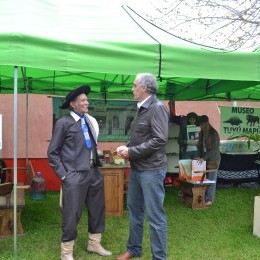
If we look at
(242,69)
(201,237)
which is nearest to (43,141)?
(201,237)

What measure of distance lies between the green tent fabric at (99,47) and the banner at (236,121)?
14.1 feet

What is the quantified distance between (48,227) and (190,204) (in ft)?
8.26

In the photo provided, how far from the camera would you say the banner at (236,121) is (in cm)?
879

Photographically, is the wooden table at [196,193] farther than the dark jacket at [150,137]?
Yes

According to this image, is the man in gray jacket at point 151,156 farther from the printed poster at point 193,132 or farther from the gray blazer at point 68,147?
the printed poster at point 193,132

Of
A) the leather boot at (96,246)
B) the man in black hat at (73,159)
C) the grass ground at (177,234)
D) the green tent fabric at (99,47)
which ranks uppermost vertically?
the green tent fabric at (99,47)

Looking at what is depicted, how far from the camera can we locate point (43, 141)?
823cm

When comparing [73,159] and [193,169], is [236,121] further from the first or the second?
[73,159]

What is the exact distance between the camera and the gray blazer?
11.9 ft

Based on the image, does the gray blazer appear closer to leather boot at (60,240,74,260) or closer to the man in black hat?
the man in black hat

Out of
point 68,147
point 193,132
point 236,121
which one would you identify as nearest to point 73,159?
point 68,147

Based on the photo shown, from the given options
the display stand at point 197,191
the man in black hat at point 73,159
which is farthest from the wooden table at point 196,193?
the man in black hat at point 73,159

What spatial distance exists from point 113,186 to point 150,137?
2334 millimetres

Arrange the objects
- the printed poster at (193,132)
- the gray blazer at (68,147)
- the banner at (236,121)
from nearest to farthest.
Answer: the gray blazer at (68,147)
the printed poster at (193,132)
the banner at (236,121)
